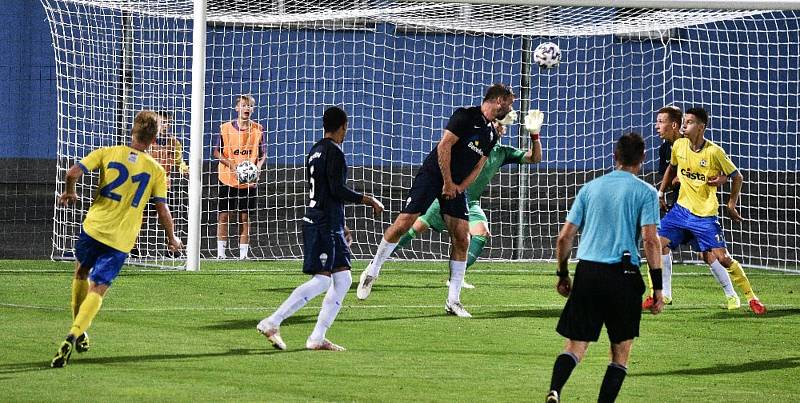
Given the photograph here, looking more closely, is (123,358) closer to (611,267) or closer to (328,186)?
(328,186)

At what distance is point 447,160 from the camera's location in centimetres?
1214

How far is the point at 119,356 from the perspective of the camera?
941cm

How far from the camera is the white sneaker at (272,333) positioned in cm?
986

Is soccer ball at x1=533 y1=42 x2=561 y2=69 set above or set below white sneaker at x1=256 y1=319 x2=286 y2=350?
above

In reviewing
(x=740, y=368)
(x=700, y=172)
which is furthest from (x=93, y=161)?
(x=700, y=172)

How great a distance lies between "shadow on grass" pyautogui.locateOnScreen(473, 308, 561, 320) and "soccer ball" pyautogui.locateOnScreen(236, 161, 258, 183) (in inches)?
229

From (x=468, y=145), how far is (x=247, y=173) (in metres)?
6.18

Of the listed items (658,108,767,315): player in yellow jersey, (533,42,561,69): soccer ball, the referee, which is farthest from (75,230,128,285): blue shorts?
A: (533,42,561,69): soccer ball

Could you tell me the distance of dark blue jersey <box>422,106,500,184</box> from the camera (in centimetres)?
1231

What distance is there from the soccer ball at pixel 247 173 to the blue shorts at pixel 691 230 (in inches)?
255

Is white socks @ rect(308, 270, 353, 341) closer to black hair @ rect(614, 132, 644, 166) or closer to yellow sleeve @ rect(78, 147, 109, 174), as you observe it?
yellow sleeve @ rect(78, 147, 109, 174)

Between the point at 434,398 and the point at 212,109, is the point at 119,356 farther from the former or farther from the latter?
the point at 212,109

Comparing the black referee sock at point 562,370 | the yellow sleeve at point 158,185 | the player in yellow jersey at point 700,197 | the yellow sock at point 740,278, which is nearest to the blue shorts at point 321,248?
the yellow sleeve at point 158,185

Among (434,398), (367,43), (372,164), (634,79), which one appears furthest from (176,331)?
(634,79)
